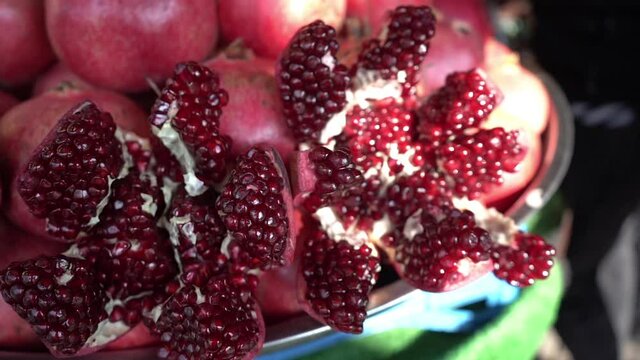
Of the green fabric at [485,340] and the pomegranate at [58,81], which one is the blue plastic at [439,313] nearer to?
the green fabric at [485,340]

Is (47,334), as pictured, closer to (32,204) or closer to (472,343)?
(32,204)

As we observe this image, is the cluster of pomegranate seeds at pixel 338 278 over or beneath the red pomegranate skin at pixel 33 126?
beneath

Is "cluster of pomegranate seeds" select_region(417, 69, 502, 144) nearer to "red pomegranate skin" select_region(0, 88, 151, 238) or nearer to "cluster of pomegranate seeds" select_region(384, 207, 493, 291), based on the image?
"cluster of pomegranate seeds" select_region(384, 207, 493, 291)

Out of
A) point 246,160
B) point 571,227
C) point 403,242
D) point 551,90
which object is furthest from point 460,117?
point 571,227

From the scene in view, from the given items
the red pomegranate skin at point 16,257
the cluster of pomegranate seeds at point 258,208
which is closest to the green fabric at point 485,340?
the cluster of pomegranate seeds at point 258,208

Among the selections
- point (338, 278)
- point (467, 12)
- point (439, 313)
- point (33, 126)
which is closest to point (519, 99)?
point (467, 12)

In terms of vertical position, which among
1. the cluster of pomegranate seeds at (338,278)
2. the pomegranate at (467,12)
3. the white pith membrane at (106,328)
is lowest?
the white pith membrane at (106,328)

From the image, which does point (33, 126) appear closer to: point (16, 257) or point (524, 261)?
point (16, 257)

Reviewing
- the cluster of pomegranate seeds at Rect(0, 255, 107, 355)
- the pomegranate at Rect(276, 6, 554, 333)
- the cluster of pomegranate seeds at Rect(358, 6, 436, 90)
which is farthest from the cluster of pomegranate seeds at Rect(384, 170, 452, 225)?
the cluster of pomegranate seeds at Rect(0, 255, 107, 355)
